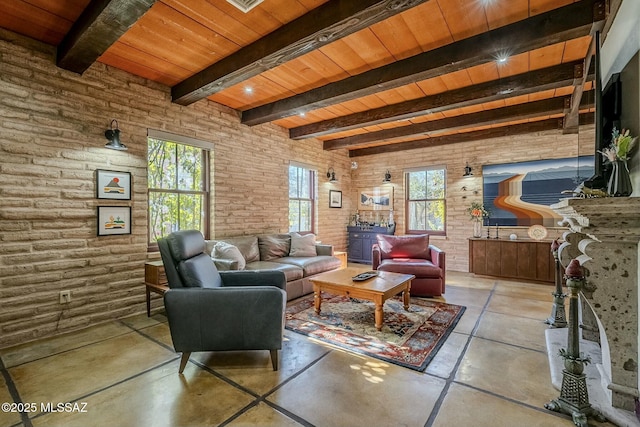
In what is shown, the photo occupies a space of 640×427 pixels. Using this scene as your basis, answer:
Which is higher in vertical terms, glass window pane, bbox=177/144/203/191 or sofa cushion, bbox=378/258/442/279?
glass window pane, bbox=177/144/203/191

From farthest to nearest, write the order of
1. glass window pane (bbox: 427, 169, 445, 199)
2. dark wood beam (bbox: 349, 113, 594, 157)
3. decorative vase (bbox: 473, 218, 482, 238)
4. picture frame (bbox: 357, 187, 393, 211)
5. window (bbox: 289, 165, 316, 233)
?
picture frame (bbox: 357, 187, 393, 211), glass window pane (bbox: 427, 169, 445, 199), window (bbox: 289, 165, 316, 233), decorative vase (bbox: 473, 218, 482, 238), dark wood beam (bbox: 349, 113, 594, 157)

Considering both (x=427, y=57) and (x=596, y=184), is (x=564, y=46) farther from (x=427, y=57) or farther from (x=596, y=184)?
(x=596, y=184)

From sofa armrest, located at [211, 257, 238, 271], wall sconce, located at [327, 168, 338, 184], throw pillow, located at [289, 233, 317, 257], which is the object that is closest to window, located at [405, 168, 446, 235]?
wall sconce, located at [327, 168, 338, 184]

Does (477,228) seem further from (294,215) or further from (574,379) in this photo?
(574,379)

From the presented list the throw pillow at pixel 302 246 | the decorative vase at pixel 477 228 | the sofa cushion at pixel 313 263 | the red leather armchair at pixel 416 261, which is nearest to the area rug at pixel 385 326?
the red leather armchair at pixel 416 261

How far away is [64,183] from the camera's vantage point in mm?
3014

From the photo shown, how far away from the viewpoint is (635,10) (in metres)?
1.70

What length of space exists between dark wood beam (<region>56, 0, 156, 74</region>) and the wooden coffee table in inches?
113

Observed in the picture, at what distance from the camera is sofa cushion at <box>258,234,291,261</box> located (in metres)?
4.70

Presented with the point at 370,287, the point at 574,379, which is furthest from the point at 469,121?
the point at 574,379

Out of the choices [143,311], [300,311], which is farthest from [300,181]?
[143,311]

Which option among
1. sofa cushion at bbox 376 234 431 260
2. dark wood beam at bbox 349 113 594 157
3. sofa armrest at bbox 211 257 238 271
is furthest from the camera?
dark wood beam at bbox 349 113 594 157

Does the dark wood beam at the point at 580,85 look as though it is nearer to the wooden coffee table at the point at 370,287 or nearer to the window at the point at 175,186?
the wooden coffee table at the point at 370,287

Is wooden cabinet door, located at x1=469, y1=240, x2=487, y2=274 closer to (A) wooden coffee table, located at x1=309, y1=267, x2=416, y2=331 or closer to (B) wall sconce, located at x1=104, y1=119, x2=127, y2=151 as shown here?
(A) wooden coffee table, located at x1=309, y1=267, x2=416, y2=331
